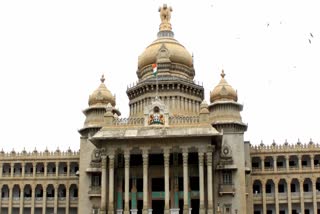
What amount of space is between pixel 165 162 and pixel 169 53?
20135 millimetres

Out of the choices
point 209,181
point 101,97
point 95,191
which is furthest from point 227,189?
point 101,97

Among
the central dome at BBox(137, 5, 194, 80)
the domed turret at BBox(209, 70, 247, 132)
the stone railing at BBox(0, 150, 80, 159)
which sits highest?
the central dome at BBox(137, 5, 194, 80)

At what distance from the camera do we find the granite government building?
53062 millimetres

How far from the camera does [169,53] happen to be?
225 feet

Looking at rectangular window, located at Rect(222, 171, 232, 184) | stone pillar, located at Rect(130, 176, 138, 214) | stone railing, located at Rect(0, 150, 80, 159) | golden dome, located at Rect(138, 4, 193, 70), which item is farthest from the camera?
stone railing, located at Rect(0, 150, 80, 159)

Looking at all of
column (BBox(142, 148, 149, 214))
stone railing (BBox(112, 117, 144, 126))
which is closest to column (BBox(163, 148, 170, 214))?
column (BBox(142, 148, 149, 214))

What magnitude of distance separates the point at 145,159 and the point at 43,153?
21.2 m

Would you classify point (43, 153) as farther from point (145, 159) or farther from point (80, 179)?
point (145, 159)

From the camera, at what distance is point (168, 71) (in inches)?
2645

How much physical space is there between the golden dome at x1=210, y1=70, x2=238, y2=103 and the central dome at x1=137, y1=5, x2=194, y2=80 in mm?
6749

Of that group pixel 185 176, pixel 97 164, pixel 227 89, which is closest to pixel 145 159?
pixel 185 176

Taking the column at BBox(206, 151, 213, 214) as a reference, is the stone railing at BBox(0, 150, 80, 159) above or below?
above

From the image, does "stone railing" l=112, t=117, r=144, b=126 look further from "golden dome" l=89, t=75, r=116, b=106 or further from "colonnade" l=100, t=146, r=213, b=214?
"golden dome" l=89, t=75, r=116, b=106

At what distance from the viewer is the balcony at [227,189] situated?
57844mm
